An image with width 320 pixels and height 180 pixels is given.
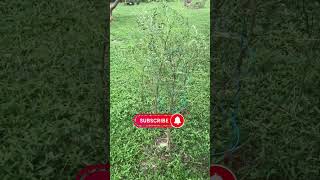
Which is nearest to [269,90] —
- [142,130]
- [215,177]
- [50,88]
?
[215,177]

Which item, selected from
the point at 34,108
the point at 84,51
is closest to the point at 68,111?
the point at 34,108

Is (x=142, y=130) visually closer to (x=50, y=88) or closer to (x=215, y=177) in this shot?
(x=215, y=177)

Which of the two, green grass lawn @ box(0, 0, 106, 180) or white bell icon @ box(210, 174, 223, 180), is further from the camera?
green grass lawn @ box(0, 0, 106, 180)

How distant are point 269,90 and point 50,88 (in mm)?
2114

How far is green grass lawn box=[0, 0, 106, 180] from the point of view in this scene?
4.27 m

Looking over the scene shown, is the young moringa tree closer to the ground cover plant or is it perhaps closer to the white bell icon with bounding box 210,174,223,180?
the white bell icon with bounding box 210,174,223,180

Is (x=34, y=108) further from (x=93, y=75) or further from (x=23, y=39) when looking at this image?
(x=23, y=39)

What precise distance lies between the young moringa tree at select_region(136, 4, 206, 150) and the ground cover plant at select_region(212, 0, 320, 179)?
0.81 m

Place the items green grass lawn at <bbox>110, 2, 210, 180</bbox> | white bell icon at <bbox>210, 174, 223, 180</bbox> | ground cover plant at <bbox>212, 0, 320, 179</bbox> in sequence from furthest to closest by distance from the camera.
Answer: ground cover plant at <bbox>212, 0, 320, 179</bbox> < white bell icon at <bbox>210, 174, 223, 180</bbox> < green grass lawn at <bbox>110, 2, 210, 180</bbox>

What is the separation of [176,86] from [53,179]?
115 cm

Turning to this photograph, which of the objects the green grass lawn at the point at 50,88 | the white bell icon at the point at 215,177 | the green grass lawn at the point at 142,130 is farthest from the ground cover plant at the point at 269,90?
the green grass lawn at the point at 50,88

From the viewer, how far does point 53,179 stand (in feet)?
13.4

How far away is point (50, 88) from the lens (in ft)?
17.5

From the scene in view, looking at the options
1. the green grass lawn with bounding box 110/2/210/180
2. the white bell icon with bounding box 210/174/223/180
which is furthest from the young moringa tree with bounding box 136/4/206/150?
the white bell icon with bounding box 210/174/223/180
